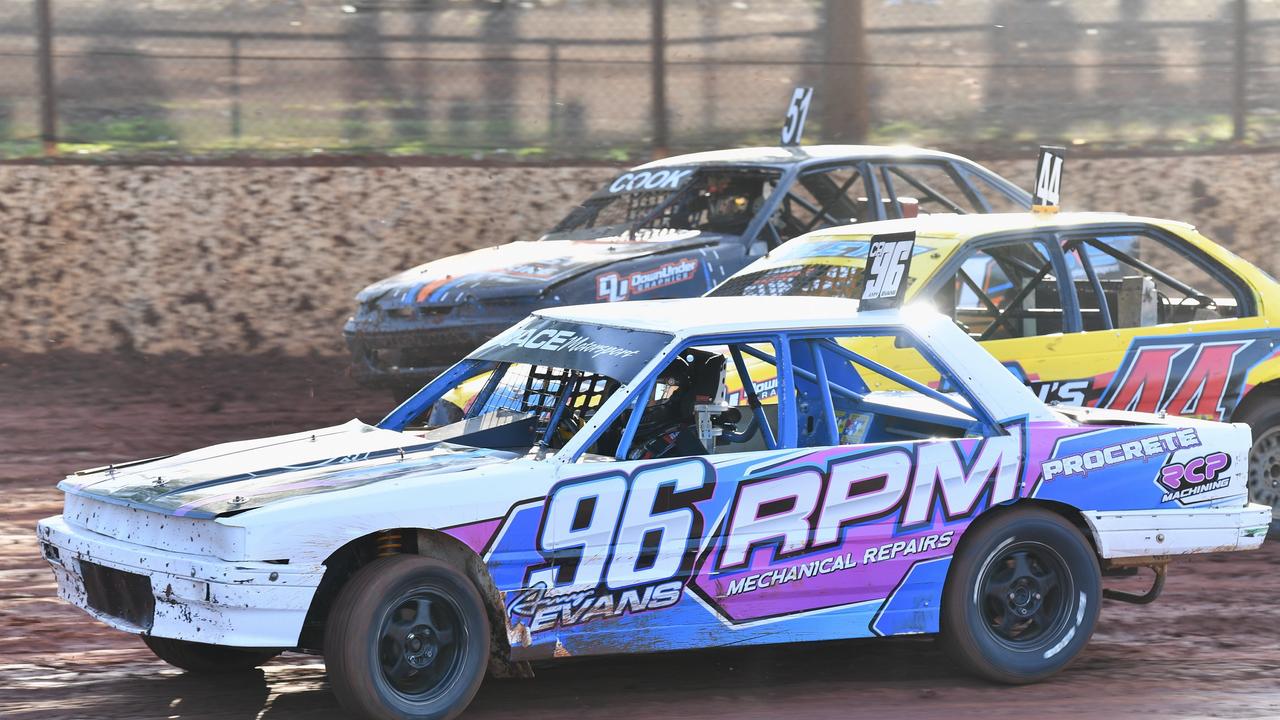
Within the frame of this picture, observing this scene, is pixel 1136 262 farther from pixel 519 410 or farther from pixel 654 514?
pixel 654 514

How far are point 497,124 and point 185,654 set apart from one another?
32.8 ft

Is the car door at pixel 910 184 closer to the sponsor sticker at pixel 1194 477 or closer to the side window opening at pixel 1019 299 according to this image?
the side window opening at pixel 1019 299

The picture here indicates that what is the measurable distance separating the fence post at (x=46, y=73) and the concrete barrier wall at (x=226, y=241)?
25.8 inches

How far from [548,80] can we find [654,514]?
10483mm

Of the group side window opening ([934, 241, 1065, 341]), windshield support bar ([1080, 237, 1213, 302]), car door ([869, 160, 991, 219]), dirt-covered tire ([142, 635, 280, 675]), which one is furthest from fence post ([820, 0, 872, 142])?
dirt-covered tire ([142, 635, 280, 675])

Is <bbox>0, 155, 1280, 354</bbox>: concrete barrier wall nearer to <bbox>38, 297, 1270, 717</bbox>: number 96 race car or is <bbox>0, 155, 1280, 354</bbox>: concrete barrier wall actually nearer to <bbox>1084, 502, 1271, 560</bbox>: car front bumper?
<bbox>38, 297, 1270, 717</bbox>: number 96 race car

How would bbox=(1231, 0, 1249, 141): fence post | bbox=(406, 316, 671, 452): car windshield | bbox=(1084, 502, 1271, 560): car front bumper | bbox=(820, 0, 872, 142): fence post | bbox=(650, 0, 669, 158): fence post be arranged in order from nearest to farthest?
bbox=(406, 316, 671, 452): car windshield < bbox=(1084, 502, 1271, 560): car front bumper < bbox=(650, 0, 669, 158): fence post < bbox=(820, 0, 872, 142): fence post < bbox=(1231, 0, 1249, 141): fence post

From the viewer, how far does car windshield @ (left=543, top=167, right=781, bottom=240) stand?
33.4 feet

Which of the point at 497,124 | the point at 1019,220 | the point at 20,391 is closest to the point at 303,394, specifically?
the point at 20,391

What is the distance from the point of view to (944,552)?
5691 mm

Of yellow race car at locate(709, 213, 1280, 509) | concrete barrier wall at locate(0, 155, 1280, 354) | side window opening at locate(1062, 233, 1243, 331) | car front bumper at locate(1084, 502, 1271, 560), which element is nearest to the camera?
car front bumper at locate(1084, 502, 1271, 560)

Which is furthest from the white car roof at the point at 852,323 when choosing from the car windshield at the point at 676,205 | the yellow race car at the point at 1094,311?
the car windshield at the point at 676,205

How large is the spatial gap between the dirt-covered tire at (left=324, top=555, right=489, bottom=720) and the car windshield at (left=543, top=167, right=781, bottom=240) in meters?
5.29


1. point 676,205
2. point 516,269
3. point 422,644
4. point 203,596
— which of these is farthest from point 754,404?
point 676,205
